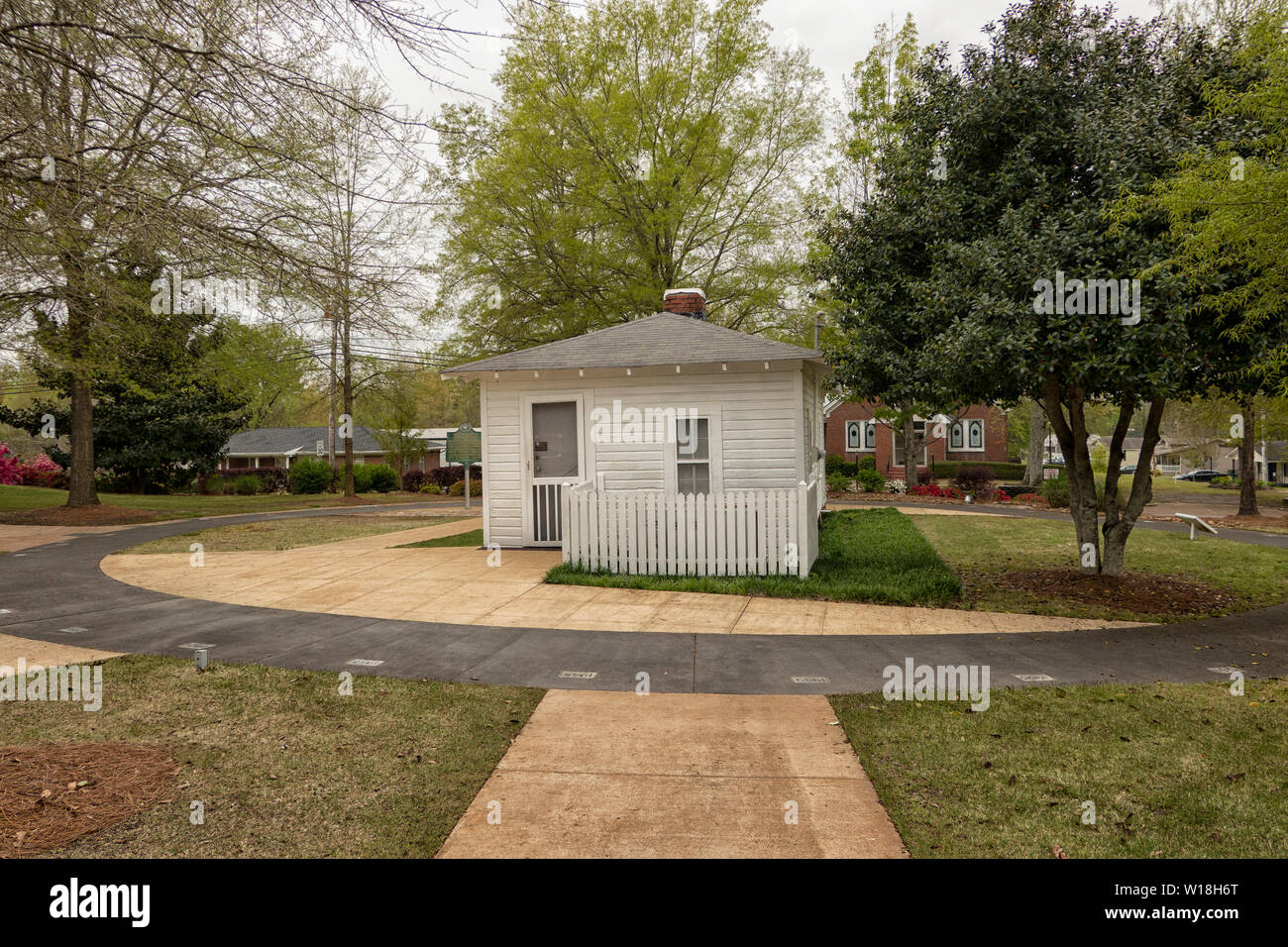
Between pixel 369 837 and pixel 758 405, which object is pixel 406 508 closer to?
pixel 758 405

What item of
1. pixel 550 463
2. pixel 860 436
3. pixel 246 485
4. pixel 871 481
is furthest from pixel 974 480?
pixel 246 485

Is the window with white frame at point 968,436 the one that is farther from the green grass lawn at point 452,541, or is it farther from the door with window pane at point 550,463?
the door with window pane at point 550,463

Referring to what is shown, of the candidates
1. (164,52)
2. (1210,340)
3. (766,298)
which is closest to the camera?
(164,52)

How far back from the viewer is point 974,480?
1180 inches

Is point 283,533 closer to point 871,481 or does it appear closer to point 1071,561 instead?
point 1071,561

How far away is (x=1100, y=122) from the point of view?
815 cm

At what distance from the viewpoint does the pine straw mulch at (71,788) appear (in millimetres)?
3283

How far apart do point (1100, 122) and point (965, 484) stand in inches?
877

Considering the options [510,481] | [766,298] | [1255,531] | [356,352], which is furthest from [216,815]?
[356,352]

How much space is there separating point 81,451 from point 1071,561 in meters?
23.6

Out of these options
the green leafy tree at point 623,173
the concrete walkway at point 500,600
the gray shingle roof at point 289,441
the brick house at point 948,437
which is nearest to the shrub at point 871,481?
the green leafy tree at point 623,173

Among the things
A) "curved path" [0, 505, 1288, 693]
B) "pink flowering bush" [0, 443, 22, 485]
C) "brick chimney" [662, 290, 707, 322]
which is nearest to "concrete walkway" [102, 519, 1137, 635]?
"curved path" [0, 505, 1288, 693]
